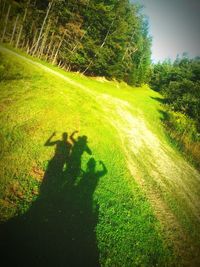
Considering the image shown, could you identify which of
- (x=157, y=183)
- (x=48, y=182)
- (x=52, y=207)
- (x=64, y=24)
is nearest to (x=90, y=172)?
(x=48, y=182)

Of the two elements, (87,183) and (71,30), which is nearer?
(87,183)

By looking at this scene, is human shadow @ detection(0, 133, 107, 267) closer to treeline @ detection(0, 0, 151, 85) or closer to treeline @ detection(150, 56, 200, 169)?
treeline @ detection(150, 56, 200, 169)

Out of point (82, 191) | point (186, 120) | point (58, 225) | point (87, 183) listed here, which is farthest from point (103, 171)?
point (186, 120)

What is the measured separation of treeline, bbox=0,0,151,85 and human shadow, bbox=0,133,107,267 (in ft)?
81.7

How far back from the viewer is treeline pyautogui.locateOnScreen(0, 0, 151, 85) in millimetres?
29844

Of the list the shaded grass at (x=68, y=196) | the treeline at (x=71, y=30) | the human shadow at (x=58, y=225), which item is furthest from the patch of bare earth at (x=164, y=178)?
the treeline at (x=71, y=30)

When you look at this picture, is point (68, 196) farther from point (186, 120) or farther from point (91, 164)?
point (186, 120)

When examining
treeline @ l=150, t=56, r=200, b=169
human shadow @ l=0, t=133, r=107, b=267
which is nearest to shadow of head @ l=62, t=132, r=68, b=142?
human shadow @ l=0, t=133, r=107, b=267

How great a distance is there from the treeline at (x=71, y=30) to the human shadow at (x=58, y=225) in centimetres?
2491

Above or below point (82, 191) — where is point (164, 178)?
above

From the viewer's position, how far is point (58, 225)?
21.4ft

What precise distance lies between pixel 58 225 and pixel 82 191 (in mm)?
1948

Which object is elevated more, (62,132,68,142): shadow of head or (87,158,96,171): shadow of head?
(62,132,68,142): shadow of head

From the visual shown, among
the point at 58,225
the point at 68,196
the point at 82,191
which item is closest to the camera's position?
the point at 58,225
